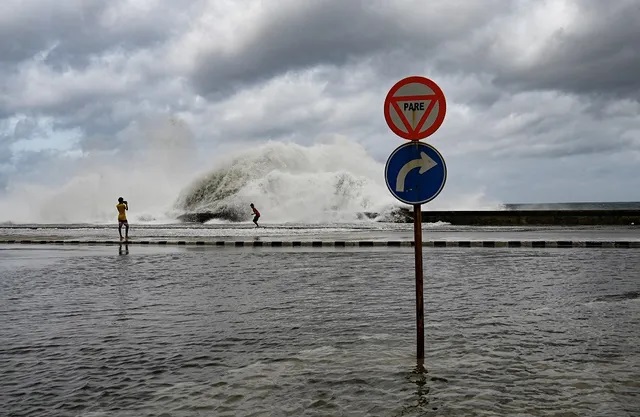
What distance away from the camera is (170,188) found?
69875mm

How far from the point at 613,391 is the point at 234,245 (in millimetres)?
18899

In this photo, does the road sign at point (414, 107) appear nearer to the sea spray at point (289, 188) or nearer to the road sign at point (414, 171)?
the road sign at point (414, 171)

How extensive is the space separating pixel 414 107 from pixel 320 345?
2643 millimetres

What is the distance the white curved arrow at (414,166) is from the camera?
536 cm

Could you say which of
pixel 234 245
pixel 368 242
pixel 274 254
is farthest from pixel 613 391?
pixel 234 245

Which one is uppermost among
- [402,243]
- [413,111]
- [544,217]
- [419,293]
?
[413,111]

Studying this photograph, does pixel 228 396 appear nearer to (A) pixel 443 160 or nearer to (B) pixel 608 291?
(A) pixel 443 160

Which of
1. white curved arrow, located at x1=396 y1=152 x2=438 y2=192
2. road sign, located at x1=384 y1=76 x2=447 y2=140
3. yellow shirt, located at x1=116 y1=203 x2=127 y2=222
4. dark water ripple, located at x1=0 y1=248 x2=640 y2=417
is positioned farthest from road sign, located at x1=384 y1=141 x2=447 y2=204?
yellow shirt, located at x1=116 y1=203 x2=127 y2=222

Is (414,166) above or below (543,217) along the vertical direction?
above

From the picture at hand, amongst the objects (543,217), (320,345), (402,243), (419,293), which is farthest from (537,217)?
(419,293)

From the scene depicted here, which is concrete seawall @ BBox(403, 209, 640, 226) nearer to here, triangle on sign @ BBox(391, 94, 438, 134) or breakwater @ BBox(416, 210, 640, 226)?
breakwater @ BBox(416, 210, 640, 226)

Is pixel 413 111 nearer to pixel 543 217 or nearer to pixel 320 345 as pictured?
pixel 320 345

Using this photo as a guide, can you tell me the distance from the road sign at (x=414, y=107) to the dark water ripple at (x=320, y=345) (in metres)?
2.19

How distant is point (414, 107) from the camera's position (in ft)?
17.8
